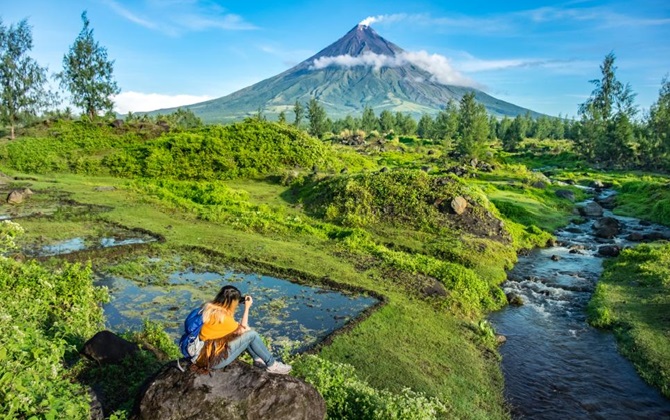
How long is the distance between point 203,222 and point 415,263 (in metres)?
14.0

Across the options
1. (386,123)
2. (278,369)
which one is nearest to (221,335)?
(278,369)

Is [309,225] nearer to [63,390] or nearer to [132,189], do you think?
[132,189]

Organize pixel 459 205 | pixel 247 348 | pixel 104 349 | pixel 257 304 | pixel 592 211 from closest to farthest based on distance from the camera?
pixel 247 348 < pixel 104 349 < pixel 257 304 < pixel 459 205 < pixel 592 211

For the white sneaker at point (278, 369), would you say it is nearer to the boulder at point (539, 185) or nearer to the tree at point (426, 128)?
the boulder at point (539, 185)

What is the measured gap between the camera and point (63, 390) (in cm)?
773

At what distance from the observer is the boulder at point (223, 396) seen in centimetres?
746

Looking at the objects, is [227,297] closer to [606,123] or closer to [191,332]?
[191,332]

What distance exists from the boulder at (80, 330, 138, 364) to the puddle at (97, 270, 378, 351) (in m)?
3.31

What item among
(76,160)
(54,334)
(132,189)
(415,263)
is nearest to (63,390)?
(54,334)

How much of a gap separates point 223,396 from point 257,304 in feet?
29.7

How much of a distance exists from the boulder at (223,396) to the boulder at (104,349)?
2.94 meters

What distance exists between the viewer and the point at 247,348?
26.8ft

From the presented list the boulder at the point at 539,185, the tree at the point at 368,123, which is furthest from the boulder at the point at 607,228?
the tree at the point at 368,123

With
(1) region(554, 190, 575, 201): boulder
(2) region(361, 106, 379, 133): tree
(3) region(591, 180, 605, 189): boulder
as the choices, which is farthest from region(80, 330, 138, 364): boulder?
(2) region(361, 106, 379, 133): tree
